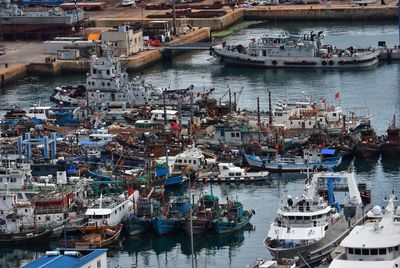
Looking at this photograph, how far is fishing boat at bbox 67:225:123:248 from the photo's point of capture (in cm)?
4342

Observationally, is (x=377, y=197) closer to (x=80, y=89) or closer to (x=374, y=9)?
(x=80, y=89)

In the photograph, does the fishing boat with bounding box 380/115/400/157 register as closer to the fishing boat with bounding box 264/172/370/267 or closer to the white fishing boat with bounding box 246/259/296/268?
the fishing boat with bounding box 264/172/370/267

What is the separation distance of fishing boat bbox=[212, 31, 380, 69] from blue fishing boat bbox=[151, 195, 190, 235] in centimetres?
3144

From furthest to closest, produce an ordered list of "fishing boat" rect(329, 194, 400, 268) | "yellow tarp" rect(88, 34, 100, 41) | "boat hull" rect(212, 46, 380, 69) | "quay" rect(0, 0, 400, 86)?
"yellow tarp" rect(88, 34, 100, 41), "quay" rect(0, 0, 400, 86), "boat hull" rect(212, 46, 380, 69), "fishing boat" rect(329, 194, 400, 268)

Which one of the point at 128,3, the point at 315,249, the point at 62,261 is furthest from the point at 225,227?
the point at 128,3

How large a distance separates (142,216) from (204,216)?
5.82 ft

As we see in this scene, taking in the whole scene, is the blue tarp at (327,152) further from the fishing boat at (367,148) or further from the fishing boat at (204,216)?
the fishing boat at (204,216)

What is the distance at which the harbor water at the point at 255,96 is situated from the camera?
4375 centimetres

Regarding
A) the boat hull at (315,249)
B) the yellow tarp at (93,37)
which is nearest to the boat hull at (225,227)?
the boat hull at (315,249)

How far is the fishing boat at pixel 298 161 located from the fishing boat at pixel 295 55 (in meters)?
23.0

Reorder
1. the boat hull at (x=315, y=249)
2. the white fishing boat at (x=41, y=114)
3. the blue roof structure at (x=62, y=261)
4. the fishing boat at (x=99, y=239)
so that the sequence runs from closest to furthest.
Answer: the blue roof structure at (x=62, y=261) → the boat hull at (x=315, y=249) → the fishing boat at (x=99, y=239) → the white fishing boat at (x=41, y=114)

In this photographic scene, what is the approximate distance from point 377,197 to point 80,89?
70.3 feet

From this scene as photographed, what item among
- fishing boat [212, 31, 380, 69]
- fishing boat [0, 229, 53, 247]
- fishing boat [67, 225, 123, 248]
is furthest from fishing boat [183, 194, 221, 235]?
fishing boat [212, 31, 380, 69]

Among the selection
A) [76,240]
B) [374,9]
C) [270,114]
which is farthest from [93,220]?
[374,9]
